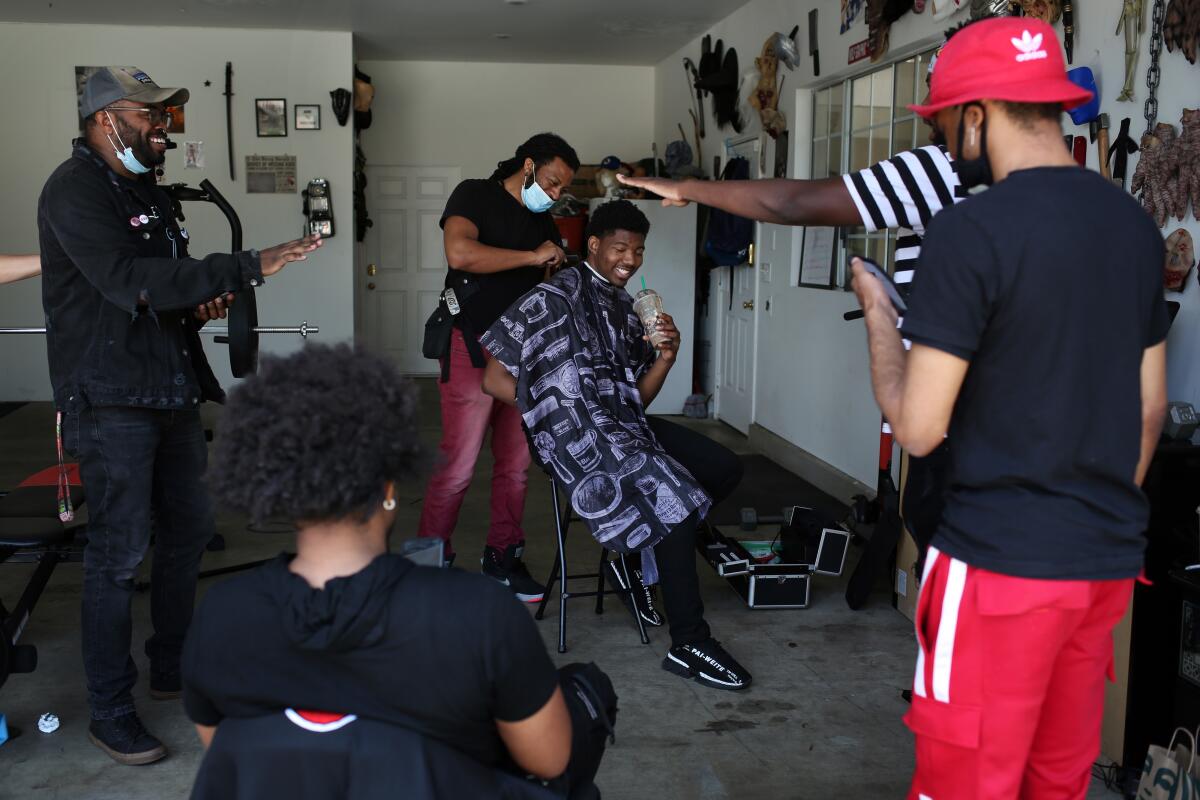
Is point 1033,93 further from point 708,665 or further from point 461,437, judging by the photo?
point 461,437

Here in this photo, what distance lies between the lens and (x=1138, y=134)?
10.4ft

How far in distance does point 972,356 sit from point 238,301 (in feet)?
6.71

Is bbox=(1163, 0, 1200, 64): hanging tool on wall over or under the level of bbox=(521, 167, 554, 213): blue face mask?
over

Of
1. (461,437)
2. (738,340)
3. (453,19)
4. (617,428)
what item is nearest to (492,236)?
(461,437)

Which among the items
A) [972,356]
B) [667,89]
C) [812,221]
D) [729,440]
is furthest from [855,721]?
[667,89]

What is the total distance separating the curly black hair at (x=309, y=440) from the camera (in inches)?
47.2

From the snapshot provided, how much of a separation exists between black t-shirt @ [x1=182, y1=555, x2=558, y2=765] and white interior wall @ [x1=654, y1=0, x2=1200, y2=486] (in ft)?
9.03

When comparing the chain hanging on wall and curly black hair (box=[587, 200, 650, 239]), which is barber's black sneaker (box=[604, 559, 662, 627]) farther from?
the chain hanging on wall

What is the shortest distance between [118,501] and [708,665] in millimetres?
1588

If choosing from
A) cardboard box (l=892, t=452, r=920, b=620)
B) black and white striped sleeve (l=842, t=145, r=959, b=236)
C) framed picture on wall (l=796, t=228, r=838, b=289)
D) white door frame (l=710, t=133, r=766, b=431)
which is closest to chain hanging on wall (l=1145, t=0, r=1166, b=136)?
cardboard box (l=892, t=452, r=920, b=620)

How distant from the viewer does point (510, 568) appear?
384 centimetres

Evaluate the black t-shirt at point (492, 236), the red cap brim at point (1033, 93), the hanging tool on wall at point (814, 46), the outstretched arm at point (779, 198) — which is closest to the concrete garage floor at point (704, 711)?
the outstretched arm at point (779, 198)

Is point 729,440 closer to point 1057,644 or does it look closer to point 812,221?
point 812,221

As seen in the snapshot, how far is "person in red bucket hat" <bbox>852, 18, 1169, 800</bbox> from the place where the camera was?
1329 mm
